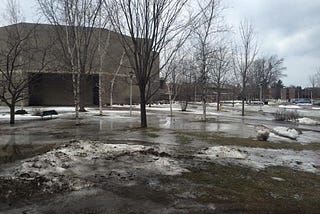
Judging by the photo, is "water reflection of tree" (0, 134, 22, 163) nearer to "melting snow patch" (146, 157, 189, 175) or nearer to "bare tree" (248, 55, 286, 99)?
"melting snow patch" (146, 157, 189, 175)

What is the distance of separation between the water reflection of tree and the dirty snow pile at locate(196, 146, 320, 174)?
5.31m

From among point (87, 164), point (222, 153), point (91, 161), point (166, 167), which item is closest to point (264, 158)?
point (222, 153)

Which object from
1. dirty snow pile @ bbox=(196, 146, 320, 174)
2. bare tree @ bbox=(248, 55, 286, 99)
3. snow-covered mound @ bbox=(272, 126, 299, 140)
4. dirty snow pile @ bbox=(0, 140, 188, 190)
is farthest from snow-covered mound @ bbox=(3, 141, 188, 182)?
bare tree @ bbox=(248, 55, 286, 99)

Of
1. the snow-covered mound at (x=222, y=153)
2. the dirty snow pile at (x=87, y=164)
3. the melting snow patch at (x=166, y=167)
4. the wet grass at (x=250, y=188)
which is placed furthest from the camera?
the snow-covered mound at (x=222, y=153)

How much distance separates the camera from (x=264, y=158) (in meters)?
11.6

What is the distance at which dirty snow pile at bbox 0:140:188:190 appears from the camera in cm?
809

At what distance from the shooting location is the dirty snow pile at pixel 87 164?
809cm

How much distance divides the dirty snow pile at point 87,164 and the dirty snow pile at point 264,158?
61.0 inches

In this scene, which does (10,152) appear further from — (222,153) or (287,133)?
(287,133)

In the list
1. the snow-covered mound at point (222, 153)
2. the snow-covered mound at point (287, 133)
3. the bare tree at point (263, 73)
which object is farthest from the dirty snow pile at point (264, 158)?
the bare tree at point (263, 73)

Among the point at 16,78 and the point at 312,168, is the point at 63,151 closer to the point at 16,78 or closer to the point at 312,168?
the point at 312,168

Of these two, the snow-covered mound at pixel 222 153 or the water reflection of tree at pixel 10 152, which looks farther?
the snow-covered mound at pixel 222 153

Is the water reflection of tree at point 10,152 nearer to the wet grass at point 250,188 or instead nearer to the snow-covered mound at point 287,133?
the wet grass at point 250,188

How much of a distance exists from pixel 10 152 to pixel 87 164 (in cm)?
370
